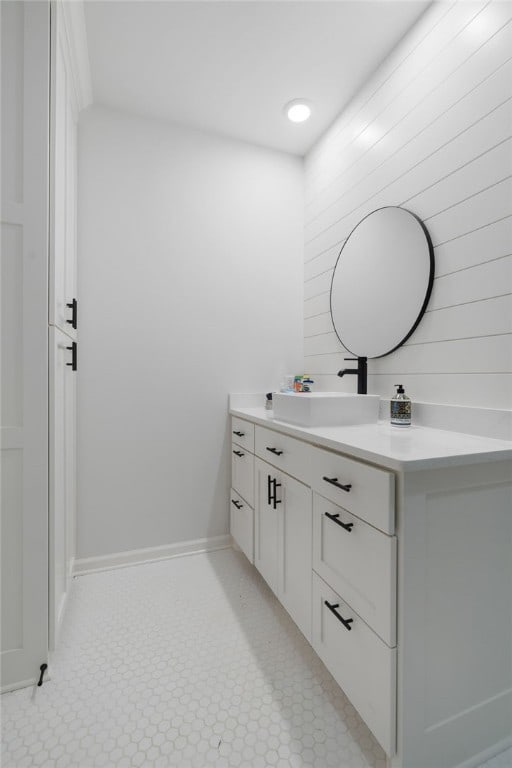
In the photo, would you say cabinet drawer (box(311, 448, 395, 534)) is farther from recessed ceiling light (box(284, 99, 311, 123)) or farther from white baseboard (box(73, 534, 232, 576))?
recessed ceiling light (box(284, 99, 311, 123))

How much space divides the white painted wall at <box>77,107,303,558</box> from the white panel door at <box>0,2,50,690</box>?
0.72 metres

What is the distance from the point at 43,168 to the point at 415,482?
1480 mm

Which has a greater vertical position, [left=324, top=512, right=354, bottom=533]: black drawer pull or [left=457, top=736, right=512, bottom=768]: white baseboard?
[left=324, top=512, right=354, bottom=533]: black drawer pull

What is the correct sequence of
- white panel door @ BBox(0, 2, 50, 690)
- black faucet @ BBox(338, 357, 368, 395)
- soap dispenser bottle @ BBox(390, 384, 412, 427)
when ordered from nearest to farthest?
white panel door @ BBox(0, 2, 50, 690) < soap dispenser bottle @ BBox(390, 384, 412, 427) < black faucet @ BBox(338, 357, 368, 395)

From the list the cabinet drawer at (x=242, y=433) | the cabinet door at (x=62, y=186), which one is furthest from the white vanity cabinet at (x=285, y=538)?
the cabinet door at (x=62, y=186)

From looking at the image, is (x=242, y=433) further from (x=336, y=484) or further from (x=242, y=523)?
(x=336, y=484)

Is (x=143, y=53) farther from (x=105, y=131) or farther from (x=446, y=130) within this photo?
(x=446, y=130)

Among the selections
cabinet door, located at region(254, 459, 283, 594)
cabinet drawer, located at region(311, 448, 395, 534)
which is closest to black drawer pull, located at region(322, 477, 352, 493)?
cabinet drawer, located at region(311, 448, 395, 534)

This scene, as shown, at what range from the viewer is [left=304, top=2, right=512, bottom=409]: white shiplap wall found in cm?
117

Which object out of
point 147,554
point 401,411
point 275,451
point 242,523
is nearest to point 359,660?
point 275,451

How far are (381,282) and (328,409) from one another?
731 mm

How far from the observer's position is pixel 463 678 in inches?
36.5

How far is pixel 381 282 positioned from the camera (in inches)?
66.6

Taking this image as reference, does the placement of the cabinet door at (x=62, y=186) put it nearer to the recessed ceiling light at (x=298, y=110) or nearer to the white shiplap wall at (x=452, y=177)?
the recessed ceiling light at (x=298, y=110)
